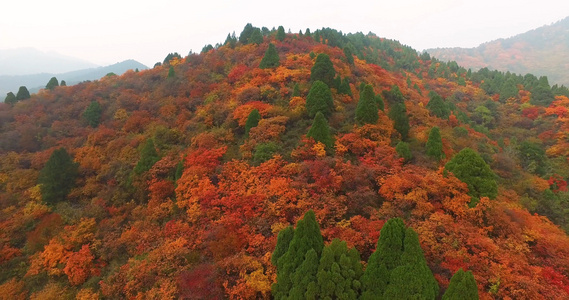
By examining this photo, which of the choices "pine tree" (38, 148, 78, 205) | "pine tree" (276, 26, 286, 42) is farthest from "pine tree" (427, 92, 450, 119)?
"pine tree" (38, 148, 78, 205)

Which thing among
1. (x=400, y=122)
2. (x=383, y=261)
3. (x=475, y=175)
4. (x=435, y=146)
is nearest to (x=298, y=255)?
(x=383, y=261)

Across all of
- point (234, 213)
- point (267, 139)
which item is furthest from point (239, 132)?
point (234, 213)

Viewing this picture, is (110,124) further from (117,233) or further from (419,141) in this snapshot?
(419,141)

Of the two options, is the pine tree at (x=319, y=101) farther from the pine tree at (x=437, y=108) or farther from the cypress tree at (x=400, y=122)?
the pine tree at (x=437, y=108)

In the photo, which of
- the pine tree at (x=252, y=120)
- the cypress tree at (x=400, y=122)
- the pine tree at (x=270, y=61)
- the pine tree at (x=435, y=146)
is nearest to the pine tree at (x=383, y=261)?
the pine tree at (x=435, y=146)

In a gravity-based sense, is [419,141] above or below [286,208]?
above

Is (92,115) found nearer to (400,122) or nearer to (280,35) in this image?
(280,35)

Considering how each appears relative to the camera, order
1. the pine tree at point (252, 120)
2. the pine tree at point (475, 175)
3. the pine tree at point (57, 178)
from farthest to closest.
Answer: the pine tree at point (252, 120), the pine tree at point (57, 178), the pine tree at point (475, 175)
